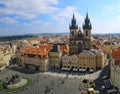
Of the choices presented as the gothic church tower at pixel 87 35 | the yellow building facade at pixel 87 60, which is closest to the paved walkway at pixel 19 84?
the yellow building facade at pixel 87 60

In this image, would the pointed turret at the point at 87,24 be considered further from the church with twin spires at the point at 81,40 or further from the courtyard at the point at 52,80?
the courtyard at the point at 52,80

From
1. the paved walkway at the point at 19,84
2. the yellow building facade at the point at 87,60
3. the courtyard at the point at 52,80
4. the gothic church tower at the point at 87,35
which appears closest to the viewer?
the courtyard at the point at 52,80

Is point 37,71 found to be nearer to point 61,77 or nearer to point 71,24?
point 61,77

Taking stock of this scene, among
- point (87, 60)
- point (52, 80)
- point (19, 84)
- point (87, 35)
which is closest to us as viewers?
point (19, 84)

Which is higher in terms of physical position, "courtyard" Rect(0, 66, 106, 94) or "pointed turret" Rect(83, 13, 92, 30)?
"pointed turret" Rect(83, 13, 92, 30)

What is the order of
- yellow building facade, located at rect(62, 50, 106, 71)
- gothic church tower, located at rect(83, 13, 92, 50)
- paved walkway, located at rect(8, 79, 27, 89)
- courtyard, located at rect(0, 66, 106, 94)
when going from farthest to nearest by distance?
gothic church tower, located at rect(83, 13, 92, 50) → yellow building facade, located at rect(62, 50, 106, 71) → paved walkway, located at rect(8, 79, 27, 89) → courtyard, located at rect(0, 66, 106, 94)

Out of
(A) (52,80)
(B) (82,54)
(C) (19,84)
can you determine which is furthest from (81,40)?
(C) (19,84)

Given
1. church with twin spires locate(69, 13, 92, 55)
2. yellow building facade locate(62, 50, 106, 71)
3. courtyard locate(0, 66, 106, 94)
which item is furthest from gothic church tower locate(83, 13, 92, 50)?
courtyard locate(0, 66, 106, 94)

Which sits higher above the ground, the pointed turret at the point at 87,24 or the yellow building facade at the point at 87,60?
the pointed turret at the point at 87,24

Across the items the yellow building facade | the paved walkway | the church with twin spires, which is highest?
the church with twin spires

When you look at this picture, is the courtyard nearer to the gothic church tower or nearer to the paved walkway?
the paved walkway

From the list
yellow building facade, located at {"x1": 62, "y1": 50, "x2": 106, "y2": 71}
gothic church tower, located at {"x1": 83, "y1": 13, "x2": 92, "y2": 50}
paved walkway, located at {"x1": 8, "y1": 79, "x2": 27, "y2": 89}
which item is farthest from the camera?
gothic church tower, located at {"x1": 83, "y1": 13, "x2": 92, "y2": 50}

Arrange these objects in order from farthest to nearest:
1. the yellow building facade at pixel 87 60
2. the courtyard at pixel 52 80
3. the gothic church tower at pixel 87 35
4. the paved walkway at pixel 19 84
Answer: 1. the gothic church tower at pixel 87 35
2. the yellow building facade at pixel 87 60
3. the paved walkway at pixel 19 84
4. the courtyard at pixel 52 80

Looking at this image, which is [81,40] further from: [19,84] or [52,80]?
[19,84]
